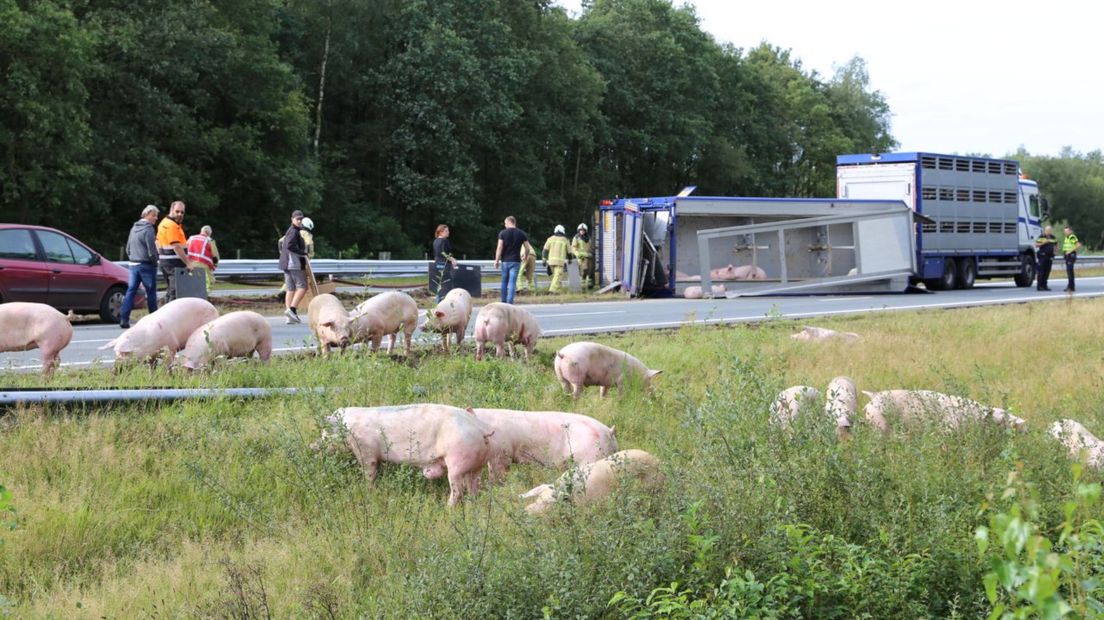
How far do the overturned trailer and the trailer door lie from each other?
0.02m

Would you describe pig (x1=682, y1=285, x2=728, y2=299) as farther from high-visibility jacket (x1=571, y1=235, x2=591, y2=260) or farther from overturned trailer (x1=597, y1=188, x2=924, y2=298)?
high-visibility jacket (x1=571, y1=235, x2=591, y2=260)

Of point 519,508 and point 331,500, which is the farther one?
point 331,500

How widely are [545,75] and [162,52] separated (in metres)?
24.0

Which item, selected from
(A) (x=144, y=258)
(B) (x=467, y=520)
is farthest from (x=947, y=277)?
(B) (x=467, y=520)

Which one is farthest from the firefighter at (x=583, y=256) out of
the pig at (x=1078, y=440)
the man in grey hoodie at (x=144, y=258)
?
the pig at (x=1078, y=440)

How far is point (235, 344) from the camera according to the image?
1109 cm

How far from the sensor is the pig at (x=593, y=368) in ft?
35.2

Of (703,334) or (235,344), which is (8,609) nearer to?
(235,344)

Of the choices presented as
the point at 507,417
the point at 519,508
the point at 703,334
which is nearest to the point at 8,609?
the point at 519,508

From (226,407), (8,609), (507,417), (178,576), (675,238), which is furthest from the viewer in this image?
(675,238)

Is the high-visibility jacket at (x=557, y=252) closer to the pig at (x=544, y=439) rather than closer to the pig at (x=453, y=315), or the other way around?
the pig at (x=453, y=315)

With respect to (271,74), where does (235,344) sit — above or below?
below

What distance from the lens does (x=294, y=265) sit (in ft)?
59.1

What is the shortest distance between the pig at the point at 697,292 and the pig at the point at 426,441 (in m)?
19.2
